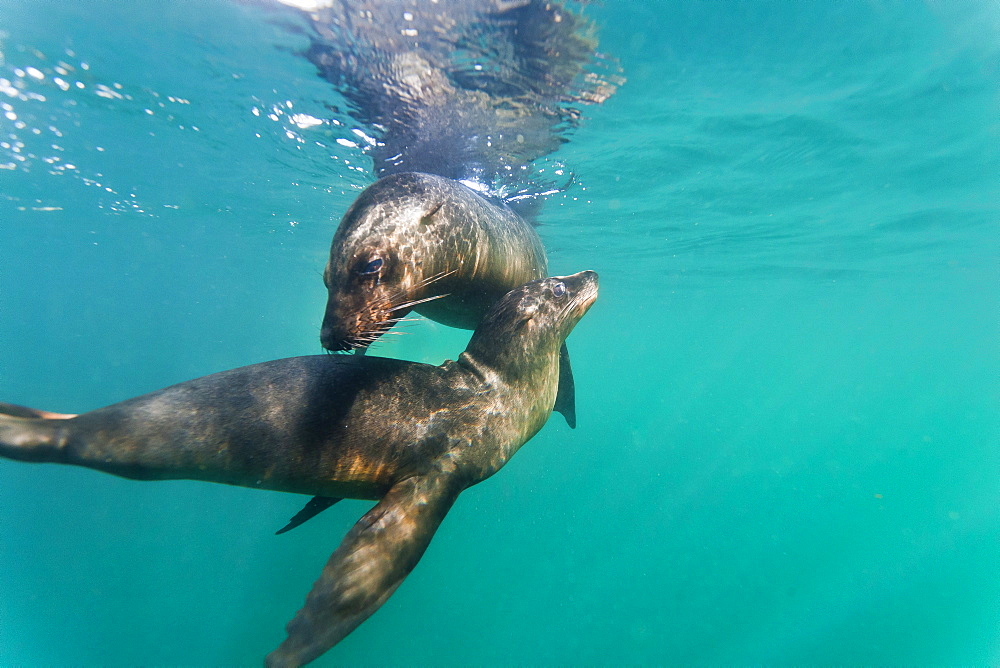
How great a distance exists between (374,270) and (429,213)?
85 cm

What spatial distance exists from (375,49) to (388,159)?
362cm

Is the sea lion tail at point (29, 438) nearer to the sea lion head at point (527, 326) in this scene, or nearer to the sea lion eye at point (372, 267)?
the sea lion eye at point (372, 267)

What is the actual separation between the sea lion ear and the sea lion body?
10 mm

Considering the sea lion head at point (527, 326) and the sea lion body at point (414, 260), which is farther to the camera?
the sea lion head at point (527, 326)

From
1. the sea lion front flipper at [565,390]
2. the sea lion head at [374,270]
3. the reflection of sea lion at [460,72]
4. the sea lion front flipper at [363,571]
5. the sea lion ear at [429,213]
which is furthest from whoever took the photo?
the reflection of sea lion at [460,72]

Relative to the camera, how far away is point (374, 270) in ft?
9.53

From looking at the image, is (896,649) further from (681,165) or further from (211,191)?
(211,191)

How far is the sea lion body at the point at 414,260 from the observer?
2736mm

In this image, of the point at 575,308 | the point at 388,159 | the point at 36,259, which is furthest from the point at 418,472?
Result: the point at 36,259

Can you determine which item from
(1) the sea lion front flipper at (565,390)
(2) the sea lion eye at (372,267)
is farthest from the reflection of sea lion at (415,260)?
(1) the sea lion front flipper at (565,390)

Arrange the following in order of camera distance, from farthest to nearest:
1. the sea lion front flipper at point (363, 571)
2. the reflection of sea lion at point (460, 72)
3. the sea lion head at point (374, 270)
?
1. the reflection of sea lion at point (460, 72)
2. the sea lion head at point (374, 270)
3. the sea lion front flipper at point (363, 571)

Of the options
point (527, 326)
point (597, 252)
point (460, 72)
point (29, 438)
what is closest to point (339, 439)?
point (29, 438)

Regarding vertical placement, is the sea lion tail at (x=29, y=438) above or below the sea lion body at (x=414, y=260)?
below

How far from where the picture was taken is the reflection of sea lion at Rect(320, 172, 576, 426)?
8.97 feet
